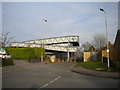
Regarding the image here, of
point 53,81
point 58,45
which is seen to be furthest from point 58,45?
point 53,81

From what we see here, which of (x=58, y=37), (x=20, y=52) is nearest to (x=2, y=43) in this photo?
(x=20, y=52)

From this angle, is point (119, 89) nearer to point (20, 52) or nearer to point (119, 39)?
point (119, 39)

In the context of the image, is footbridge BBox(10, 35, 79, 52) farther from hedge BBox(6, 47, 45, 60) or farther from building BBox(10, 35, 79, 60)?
hedge BBox(6, 47, 45, 60)

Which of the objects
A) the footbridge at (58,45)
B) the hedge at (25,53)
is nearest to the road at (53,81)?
the hedge at (25,53)

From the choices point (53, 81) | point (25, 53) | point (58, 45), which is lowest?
point (53, 81)

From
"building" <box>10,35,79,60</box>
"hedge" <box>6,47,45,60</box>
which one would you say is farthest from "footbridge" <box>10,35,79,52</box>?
"hedge" <box>6,47,45,60</box>

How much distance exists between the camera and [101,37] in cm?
6756

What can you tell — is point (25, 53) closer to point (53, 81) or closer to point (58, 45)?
point (58, 45)

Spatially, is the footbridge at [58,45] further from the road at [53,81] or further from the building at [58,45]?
the road at [53,81]

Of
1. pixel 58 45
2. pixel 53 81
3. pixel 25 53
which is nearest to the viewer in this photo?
pixel 53 81


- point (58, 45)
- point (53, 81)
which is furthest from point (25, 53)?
point (53, 81)

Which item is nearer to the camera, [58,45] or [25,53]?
[25,53]

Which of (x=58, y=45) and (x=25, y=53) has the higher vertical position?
(x=58, y=45)

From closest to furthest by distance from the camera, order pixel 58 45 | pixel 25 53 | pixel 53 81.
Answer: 1. pixel 53 81
2. pixel 25 53
3. pixel 58 45
